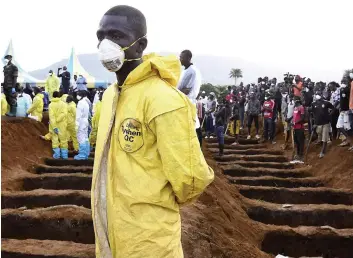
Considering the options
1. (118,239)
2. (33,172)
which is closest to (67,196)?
(33,172)

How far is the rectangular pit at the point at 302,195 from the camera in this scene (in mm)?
11227

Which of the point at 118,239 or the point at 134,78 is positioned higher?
the point at 134,78

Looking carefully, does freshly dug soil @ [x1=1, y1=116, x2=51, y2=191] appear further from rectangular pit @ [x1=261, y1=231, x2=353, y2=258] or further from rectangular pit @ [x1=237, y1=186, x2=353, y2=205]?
rectangular pit @ [x1=261, y1=231, x2=353, y2=258]

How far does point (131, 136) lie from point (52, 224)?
5219mm

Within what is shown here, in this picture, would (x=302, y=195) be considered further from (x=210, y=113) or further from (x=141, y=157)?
(x=141, y=157)

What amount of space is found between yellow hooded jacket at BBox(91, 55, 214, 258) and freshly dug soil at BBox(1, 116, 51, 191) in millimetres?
8420

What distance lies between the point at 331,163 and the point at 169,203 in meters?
12.4

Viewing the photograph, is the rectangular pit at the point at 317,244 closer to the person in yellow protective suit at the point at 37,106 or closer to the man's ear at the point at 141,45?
the man's ear at the point at 141,45

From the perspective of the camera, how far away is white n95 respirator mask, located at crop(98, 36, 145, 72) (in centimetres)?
221

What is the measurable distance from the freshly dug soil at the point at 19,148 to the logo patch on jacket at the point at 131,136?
8.51 meters

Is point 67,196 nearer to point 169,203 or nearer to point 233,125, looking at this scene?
point 169,203

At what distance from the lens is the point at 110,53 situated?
2.21 meters

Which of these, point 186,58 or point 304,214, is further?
point 304,214

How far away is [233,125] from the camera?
21.7 m
